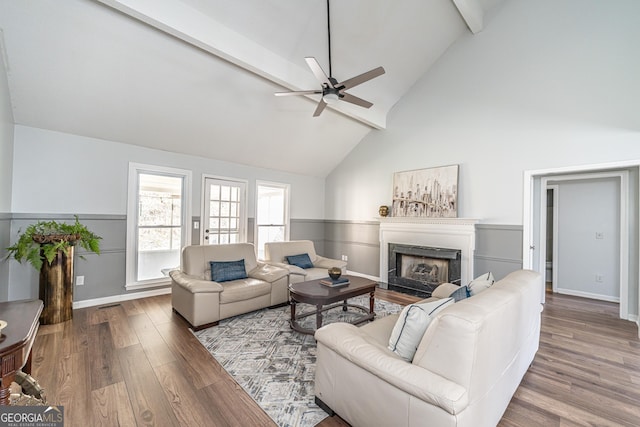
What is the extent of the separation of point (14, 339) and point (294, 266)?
10.7ft

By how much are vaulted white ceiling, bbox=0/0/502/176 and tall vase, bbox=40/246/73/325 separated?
180 centimetres

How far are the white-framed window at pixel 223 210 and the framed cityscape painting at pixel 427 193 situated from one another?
3.06 m

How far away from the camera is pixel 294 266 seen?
4375mm

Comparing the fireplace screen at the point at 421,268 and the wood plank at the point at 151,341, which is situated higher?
the fireplace screen at the point at 421,268

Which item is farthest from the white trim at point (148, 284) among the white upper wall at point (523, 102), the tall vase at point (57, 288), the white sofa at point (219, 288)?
the white upper wall at point (523, 102)

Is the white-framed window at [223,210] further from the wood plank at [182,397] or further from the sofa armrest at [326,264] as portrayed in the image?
the wood plank at [182,397]

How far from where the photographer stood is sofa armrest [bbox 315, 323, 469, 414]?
119cm

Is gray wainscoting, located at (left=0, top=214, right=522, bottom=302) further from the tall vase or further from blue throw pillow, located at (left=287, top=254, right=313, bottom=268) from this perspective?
blue throw pillow, located at (left=287, top=254, right=313, bottom=268)

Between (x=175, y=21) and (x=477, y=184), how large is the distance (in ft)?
15.0

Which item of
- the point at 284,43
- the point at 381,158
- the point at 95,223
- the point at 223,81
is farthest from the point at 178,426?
the point at 381,158

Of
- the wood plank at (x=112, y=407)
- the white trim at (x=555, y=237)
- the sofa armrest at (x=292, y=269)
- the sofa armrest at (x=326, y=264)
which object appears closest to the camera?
the wood plank at (x=112, y=407)

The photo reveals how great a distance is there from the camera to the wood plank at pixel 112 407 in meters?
1.73

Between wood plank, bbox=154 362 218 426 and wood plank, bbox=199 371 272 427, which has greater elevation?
wood plank, bbox=154 362 218 426

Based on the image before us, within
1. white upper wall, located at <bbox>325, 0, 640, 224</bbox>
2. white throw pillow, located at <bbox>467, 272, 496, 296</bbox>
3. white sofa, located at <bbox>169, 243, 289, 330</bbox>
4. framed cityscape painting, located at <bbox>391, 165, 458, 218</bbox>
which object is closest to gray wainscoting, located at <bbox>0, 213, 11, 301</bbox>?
white sofa, located at <bbox>169, 243, 289, 330</bbox>
